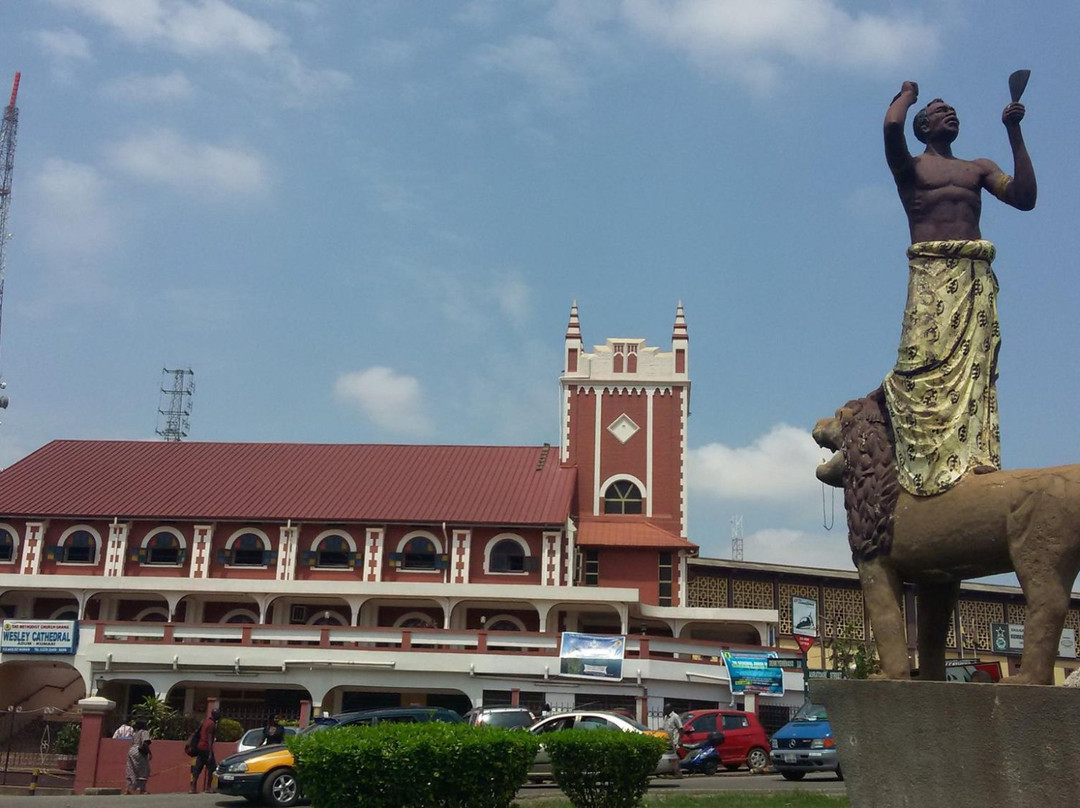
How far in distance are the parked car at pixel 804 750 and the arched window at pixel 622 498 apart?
16621 millimetres

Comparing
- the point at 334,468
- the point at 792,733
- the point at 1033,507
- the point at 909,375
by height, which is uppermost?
the point at 334,468

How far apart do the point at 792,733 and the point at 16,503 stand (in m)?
27.4

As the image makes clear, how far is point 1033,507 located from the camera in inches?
255

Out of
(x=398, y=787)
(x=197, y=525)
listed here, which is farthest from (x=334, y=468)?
(x=398, y=787)

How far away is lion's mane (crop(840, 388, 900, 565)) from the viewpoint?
727 centimetres

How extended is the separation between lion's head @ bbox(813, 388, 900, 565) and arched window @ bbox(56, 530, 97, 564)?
3239cm

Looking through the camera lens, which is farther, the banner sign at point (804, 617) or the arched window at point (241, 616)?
the banner sign at point (804, 617)

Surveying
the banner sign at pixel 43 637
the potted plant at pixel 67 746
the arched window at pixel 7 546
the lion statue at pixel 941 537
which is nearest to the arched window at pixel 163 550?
the arched window at pixel 7 546

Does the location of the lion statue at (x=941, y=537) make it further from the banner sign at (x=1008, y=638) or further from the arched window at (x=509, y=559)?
the banner sign at (x=1008, y=638)

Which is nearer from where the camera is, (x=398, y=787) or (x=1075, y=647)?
(x=398, y=787)

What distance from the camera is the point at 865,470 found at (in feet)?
24.6

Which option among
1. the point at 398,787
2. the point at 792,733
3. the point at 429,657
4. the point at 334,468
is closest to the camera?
the point at 398,787

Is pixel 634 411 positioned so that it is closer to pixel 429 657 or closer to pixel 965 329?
pixel 429 657

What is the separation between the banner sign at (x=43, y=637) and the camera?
1193 inches
